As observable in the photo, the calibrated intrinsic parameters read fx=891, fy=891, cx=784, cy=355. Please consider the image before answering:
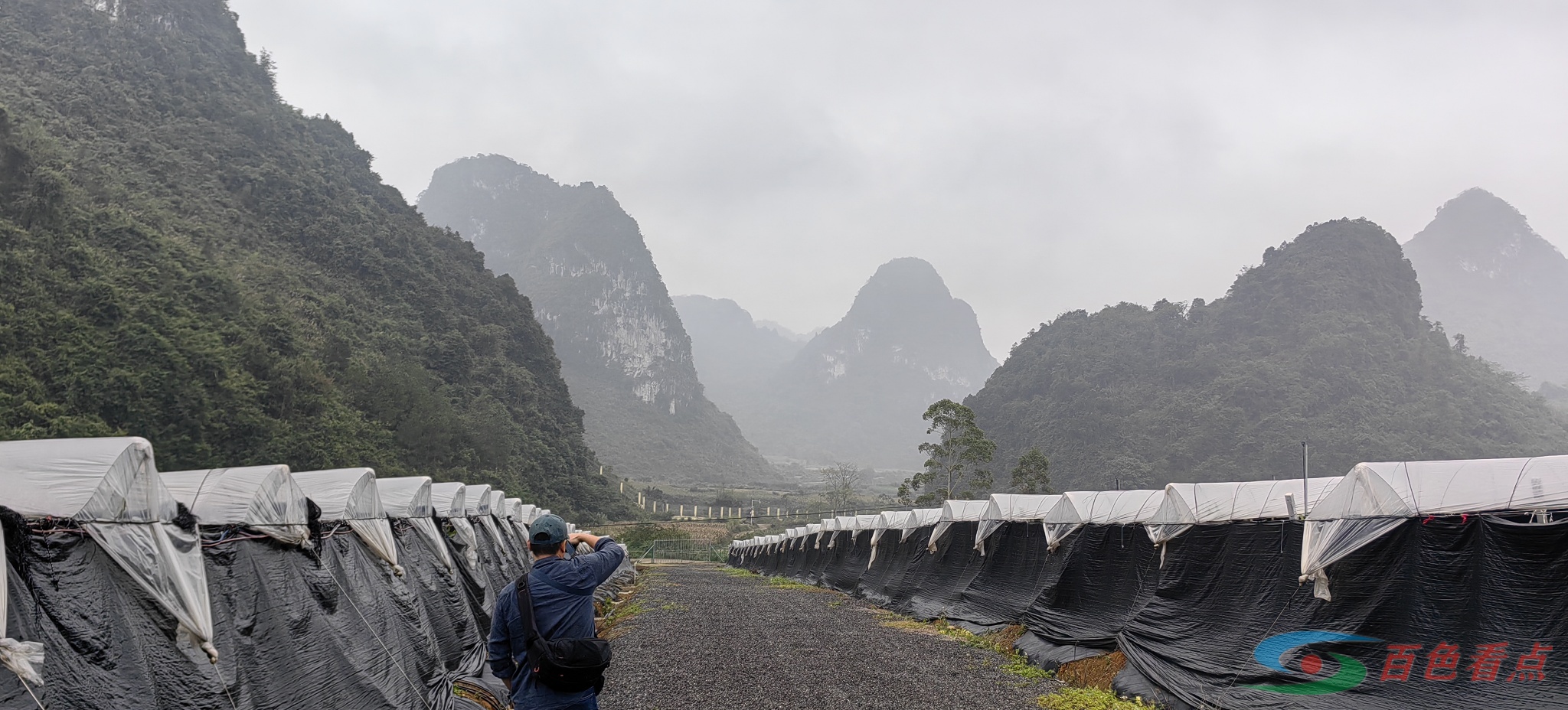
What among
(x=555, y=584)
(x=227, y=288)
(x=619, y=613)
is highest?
(x=227, y=288)

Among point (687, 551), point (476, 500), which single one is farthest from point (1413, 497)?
point (687, 551)

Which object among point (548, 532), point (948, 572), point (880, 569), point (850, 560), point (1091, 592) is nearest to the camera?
point (548, 532)

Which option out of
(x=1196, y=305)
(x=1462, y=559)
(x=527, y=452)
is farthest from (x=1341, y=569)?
(x=1196, y=305)

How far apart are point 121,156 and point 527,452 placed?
33.3 metres

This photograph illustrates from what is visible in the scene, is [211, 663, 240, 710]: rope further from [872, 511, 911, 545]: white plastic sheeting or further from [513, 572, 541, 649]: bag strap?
[872, 511, 911, 545]: white plastic sheeting

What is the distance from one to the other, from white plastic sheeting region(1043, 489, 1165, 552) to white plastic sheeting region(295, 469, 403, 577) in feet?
28.1

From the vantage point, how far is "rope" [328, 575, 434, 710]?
25.9ft

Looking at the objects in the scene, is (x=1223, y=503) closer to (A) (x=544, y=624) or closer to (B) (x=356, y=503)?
(A) (x=544, y=624)

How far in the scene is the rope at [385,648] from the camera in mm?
7904

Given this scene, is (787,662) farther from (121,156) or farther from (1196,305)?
(1196,305)

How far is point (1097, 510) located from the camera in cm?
1214

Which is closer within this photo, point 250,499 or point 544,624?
point 544,624

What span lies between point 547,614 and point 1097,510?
9.28 m

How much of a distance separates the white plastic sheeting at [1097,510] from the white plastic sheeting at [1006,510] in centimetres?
145
